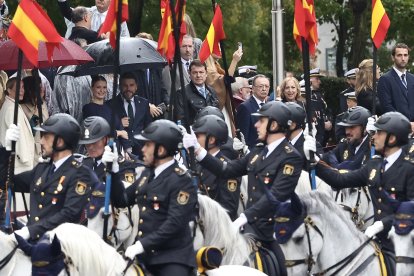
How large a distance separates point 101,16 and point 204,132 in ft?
20.1

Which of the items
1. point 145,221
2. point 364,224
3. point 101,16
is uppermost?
point 101,16

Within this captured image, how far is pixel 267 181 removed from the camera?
15.5 m

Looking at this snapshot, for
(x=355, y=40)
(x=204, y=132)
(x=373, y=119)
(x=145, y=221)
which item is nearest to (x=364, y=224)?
(x=373, y=119)

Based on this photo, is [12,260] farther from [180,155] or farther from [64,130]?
[180,155]

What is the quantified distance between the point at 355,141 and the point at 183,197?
682 cm

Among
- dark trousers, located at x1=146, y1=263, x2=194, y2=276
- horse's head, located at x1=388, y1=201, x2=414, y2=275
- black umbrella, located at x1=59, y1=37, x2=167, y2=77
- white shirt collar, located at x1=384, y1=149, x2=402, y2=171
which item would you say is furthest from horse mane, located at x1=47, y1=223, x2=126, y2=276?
black umbrella, located at x1=59, y1=37, x2=167, y2=77

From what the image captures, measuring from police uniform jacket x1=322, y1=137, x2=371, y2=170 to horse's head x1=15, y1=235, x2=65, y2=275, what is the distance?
7101mm

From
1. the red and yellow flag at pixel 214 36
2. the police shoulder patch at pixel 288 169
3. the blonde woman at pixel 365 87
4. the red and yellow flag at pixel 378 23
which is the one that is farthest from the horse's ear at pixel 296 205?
the blonde woman at pixel 365 87

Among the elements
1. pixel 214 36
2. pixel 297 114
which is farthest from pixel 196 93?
pixel 297 114

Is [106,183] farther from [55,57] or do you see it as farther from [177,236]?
[55,57]

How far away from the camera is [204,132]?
17.5 metres

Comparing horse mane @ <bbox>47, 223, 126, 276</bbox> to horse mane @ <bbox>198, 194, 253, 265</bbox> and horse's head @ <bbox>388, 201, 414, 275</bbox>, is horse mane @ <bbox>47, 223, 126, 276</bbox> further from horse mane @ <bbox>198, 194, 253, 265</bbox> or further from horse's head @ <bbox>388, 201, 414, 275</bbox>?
horse's head @ <bbox>388, 201, 414, 275</bbox>

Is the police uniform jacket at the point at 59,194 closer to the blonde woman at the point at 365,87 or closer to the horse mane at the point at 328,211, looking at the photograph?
the horse mane at the point at 328,211

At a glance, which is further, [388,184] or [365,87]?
[365,87]
